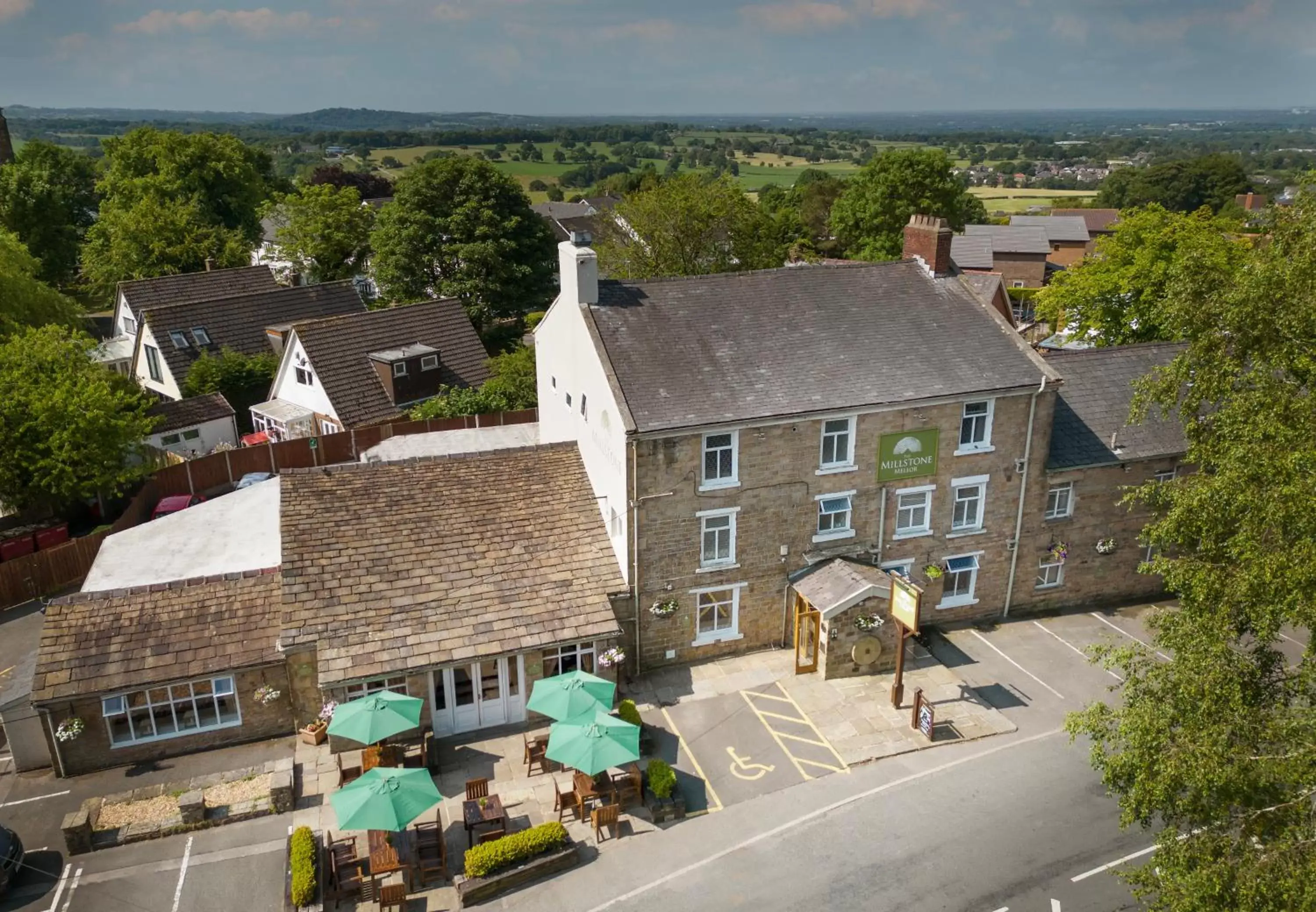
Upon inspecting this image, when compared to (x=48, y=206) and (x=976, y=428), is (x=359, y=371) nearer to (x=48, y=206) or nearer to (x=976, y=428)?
(x=976, y=428)

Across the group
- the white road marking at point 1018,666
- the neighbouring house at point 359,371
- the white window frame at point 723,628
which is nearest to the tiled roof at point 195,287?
the neighbouring house at point 359,371

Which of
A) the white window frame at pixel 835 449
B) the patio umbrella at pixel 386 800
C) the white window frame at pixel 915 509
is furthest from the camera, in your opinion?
the white window frame at pixel 915 509

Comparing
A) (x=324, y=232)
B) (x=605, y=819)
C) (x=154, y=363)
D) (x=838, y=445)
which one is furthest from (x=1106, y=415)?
(x=324, y=232)

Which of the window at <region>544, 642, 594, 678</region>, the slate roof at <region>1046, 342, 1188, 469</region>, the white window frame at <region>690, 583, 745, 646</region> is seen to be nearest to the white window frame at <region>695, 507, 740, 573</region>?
the white window frame at <region>690, 583, 745, 646</region>

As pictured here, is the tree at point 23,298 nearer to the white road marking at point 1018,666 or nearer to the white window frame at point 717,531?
the white window frame at point 717,531

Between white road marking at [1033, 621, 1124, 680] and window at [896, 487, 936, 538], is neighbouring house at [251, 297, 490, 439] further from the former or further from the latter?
white road marking at [1033, 621, 1124, 680]

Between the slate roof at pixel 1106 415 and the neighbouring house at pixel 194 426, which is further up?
the slate roof at pixel 1106 415

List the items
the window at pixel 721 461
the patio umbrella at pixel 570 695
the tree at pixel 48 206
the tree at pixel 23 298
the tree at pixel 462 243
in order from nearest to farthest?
1. the patio umbrella at pixel 570 695
2. the window at pixel 721 461
3. the tree at pixel 23 298
4. the tree at pixel 462 243
5. the tree at pixel 48 206

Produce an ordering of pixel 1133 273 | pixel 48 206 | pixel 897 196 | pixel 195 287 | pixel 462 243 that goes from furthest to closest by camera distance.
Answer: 1. pixel 897 196
2. pixel 48 206
3. pixel 462 243
4. pixel 195 287
5. pixel 1133 273
